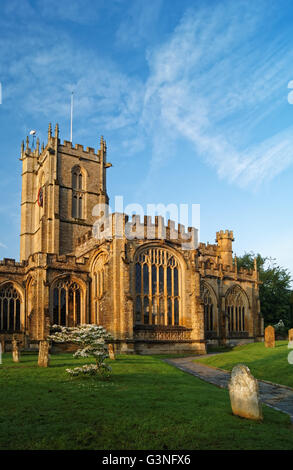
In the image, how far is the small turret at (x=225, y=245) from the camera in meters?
49.6

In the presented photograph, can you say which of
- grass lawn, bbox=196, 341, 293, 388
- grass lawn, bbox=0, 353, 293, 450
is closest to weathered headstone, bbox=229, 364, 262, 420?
grass lawn, bbox=0, 353, 293, 450

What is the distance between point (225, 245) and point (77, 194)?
18080 millimetres

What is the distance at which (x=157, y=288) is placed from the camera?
30.7m

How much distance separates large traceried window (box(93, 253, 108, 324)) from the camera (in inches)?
1212

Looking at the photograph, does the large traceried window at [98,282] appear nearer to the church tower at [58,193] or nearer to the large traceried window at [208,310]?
the large traceried window at [208,310]

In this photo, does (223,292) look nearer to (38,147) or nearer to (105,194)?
(105,194)

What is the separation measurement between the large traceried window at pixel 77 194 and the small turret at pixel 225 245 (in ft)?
53.7

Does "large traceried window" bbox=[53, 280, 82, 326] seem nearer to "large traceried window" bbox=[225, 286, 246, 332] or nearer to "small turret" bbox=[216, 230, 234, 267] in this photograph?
"large traceried window" bbox=[225, 286, 246, 332]

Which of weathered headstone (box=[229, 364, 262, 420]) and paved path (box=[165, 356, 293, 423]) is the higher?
weathered headstone (box=[229, 364, 262, 420])

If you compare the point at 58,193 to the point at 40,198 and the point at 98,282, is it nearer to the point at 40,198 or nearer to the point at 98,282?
the point at 40,198

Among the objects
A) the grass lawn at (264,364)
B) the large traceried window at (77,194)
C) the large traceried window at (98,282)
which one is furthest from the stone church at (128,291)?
the large traceried window at (77,194)

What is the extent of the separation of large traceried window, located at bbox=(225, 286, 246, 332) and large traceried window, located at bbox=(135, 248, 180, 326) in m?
11.2

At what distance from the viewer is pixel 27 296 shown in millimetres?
32875

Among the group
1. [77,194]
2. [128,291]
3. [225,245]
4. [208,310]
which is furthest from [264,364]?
[77,194]
